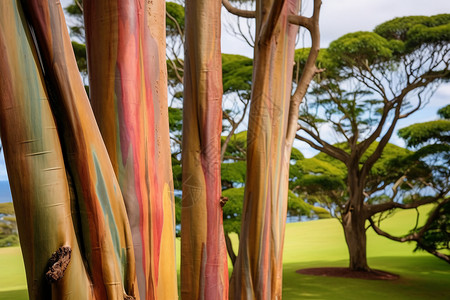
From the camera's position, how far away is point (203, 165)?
1.75 meters

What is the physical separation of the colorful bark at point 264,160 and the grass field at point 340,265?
500 cm

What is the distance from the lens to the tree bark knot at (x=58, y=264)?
2.94ft

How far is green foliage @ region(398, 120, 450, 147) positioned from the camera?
8539 millimetres

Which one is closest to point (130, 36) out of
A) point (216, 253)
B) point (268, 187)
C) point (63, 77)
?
point (63, 77)

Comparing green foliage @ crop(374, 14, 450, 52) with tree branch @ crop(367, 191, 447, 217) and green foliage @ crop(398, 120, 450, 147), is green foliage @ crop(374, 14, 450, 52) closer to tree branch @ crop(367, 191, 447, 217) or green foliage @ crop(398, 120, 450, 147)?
green foliage @ crop(398, 120, 450, 147)

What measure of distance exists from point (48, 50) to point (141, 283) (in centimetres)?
53

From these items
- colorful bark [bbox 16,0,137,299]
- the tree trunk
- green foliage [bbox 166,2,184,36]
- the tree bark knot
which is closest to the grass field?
the tree trunk

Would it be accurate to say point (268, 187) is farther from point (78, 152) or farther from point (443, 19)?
point (443, 19)

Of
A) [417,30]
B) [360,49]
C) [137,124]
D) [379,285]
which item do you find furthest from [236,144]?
[137,124]

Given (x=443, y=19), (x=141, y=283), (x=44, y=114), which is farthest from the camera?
(x=443, y=19)

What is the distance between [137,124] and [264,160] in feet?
2.91

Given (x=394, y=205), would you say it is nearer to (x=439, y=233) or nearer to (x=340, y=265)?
(x=439, y=233)

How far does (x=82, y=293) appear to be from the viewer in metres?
0.95

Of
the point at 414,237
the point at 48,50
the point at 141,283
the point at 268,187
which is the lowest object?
the point at 414,237
